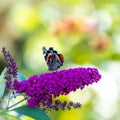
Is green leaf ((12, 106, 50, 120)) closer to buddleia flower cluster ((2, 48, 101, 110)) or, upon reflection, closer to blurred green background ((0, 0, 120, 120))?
buddleia flower cluster ((2, 48, 101, 110))

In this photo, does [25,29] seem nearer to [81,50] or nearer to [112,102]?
[81,50]

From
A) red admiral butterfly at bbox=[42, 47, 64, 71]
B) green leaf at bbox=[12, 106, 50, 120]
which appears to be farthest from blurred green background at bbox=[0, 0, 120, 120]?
green leaf at bbox=[12, 106, 50, 120]

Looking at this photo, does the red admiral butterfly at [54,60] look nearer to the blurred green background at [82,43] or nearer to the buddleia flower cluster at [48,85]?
the buddleia flower cluster at [48,85]

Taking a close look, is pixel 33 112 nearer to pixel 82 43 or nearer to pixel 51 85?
pixel 51 85

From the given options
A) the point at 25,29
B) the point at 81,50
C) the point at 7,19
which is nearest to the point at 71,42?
the point at 81,50

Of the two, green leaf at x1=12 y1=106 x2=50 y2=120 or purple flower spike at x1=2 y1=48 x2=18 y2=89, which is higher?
purple flower spike at x1=2 y1=48 x2=18 y2=89

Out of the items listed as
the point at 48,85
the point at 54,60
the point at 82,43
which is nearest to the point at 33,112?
the point at 48,85
